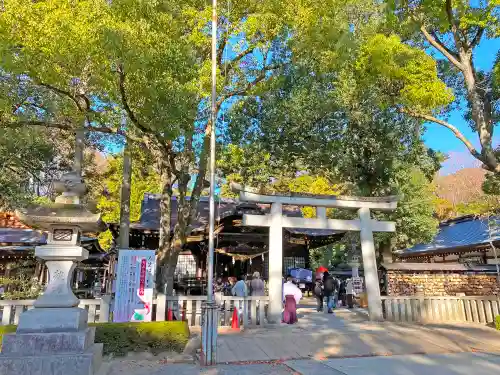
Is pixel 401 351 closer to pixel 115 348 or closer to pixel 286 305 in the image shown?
pixel 286 305

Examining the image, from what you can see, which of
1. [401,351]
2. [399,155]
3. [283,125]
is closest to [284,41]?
[283,125]

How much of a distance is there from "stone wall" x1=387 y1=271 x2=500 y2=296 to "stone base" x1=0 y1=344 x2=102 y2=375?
10.1 m

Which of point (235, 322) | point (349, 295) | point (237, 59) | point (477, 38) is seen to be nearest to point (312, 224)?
point (235, 322)

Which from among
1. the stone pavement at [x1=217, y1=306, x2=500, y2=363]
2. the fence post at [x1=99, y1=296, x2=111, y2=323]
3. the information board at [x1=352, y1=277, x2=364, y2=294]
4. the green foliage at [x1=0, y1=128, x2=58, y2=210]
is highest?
the green foliage at [x1=0, y1=128, x2=58, y2=210]

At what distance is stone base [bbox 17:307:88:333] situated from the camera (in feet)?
20.6

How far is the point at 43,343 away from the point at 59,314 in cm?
49

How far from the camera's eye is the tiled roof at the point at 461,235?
1738cm

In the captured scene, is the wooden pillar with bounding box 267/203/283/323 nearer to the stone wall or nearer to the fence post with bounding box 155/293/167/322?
the fence post with bounding box 155/293/167/322

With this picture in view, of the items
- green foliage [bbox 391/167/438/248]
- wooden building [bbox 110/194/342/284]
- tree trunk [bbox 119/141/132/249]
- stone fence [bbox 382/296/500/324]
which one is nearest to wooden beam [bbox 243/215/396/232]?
stone fence [bbox 382/296/500/324]

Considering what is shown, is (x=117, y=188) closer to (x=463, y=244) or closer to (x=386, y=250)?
(x=386, y=250)

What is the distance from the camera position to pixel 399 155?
18.7 meters

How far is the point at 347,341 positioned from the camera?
8953 mm

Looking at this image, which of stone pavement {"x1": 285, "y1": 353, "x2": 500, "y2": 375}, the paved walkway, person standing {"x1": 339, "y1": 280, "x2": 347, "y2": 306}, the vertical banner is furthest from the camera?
person standing {"x1": 339, "y1": 280, "x2": 347, "y2": 306}

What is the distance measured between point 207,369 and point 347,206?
7.62 m
